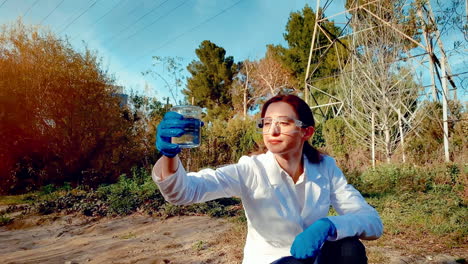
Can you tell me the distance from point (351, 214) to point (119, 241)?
3509 mm

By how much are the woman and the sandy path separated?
1.77 meters

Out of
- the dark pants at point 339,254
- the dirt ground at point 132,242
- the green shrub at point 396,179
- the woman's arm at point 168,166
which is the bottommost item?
the dirt ground at point 132,242

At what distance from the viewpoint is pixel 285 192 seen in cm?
178

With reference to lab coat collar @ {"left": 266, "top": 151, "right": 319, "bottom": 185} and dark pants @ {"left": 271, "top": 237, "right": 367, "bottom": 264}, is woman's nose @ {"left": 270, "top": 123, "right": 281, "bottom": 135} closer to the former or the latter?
lab coat collar @ {"left": 266, "top": 151, "right": 319, "bottom": 185}

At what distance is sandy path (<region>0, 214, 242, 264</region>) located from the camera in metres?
3.58

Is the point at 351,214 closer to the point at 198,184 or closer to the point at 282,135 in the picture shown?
the point at 282,135

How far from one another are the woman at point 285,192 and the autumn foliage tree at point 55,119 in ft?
27.9

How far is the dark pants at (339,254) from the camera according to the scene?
1.55 metres

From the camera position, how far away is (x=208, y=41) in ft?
90.7

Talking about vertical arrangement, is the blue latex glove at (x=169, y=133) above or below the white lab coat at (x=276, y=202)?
above

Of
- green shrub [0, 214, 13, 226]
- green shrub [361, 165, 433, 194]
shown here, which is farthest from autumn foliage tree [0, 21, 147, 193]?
green shrub [361, 165, 433, 194]

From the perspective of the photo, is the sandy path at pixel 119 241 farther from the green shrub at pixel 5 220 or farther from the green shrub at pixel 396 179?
the green shrub at pixel 396 179

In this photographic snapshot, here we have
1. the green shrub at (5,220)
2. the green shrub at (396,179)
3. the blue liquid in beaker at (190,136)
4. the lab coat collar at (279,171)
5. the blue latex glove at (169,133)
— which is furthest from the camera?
the green shrub at (396,179)

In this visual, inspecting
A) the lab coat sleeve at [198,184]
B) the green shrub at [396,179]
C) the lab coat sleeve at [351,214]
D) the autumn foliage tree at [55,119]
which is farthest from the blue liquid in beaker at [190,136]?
the autumn foliage tree at [55,119]
